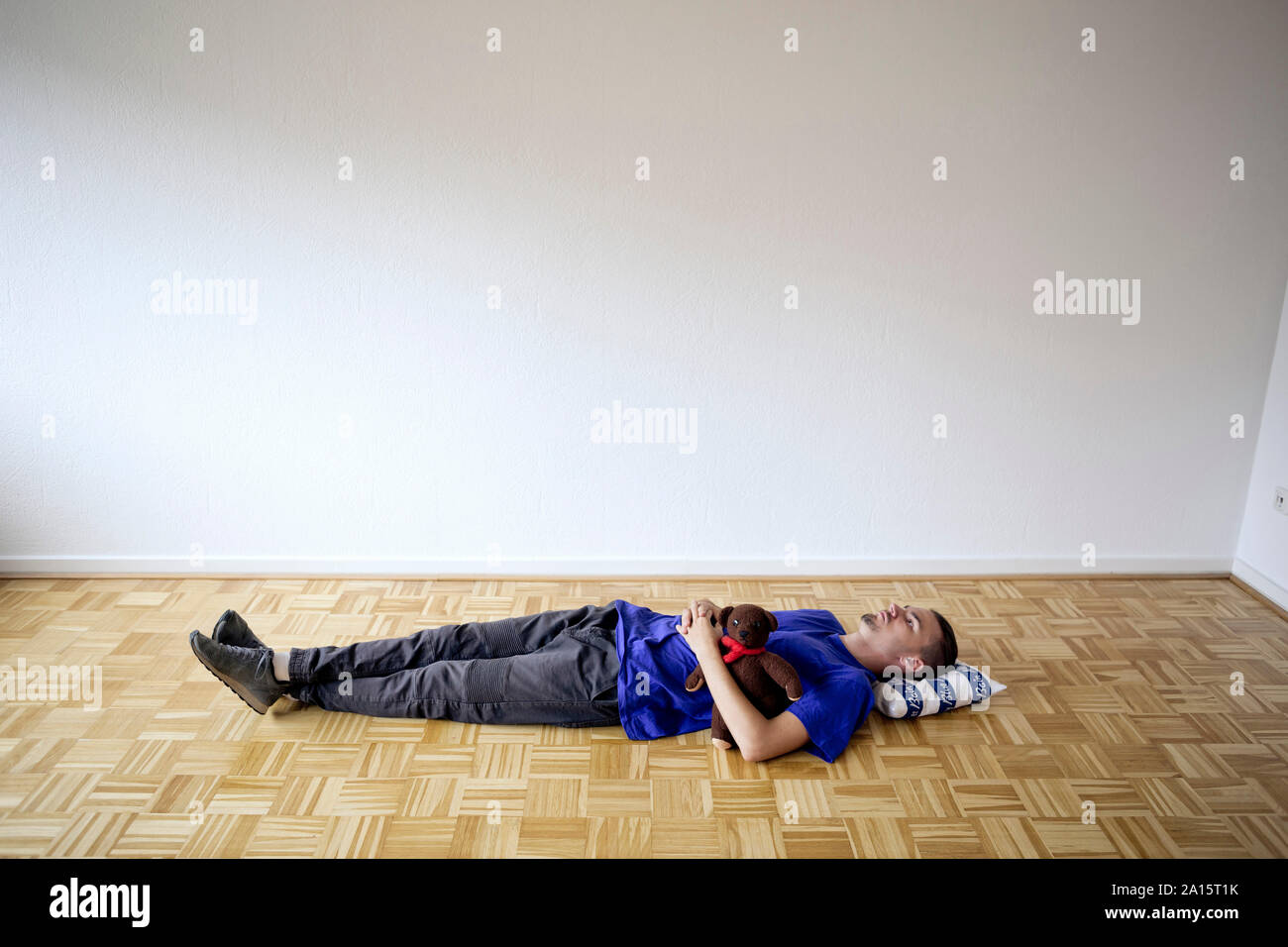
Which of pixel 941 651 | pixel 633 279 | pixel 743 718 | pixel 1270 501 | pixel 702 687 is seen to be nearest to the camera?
pixel 743 718

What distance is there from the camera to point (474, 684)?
2461mm

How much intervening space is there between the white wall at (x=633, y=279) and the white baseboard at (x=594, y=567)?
1 cm

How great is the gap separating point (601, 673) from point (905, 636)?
75 cm

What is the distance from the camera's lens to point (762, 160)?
3.10 m

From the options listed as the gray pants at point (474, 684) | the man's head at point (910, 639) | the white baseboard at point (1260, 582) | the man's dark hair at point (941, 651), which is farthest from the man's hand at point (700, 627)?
the white baseboard at point (1260, 582)

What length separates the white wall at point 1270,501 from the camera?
3.27 m

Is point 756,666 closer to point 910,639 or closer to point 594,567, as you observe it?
point 910,639

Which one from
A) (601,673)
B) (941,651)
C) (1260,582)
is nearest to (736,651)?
(601,673)

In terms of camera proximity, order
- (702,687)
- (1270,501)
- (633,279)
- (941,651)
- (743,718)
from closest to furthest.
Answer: (743,718), (702,687), (941,651), (633,279), (1270,501)

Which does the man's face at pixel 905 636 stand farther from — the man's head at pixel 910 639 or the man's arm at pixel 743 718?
the man's arm at pixel 743 718

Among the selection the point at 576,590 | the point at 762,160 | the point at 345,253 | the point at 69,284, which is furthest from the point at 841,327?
the point at 69,284

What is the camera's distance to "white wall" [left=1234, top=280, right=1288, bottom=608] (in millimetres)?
3268

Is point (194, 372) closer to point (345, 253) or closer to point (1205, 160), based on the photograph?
point (345, 253)

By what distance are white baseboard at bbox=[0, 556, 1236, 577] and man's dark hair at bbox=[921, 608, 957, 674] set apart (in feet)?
2.90
